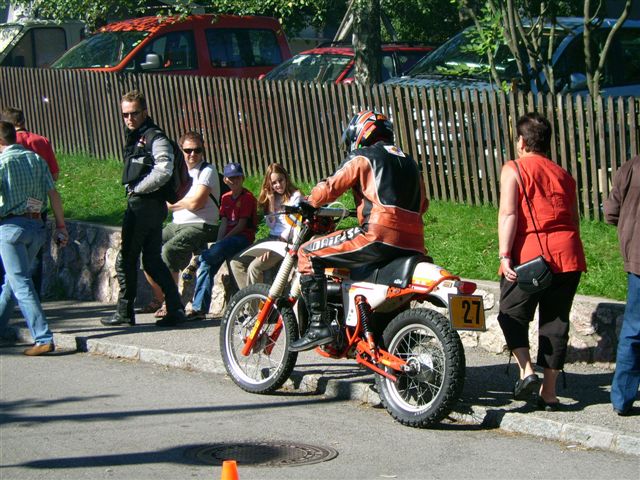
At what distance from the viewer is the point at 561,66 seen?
13.3 m

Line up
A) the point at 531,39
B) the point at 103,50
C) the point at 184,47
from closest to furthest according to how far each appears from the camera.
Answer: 1. the point at 531,39
2. the point at 103,50
3. the point at 184,47

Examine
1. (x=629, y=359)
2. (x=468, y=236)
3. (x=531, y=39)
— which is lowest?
(x=629, y=359)

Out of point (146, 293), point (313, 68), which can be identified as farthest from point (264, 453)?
→ point (313, 68)

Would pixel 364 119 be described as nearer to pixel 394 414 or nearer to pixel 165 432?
pixel 394 414

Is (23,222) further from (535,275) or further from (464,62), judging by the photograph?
(464,62)

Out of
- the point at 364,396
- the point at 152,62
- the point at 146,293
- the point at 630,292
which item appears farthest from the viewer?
the point at 152,62

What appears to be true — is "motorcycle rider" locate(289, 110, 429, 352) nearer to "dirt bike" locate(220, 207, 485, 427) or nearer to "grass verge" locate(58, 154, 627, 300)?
"dirt bike" locate(220, 207, 485, 427)

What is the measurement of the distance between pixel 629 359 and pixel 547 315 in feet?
1.92

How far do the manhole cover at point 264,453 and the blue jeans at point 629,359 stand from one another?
1.85m

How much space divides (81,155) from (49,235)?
385 cm

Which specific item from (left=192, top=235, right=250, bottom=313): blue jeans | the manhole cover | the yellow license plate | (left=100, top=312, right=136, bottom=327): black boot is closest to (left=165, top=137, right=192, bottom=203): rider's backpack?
(left=192, top=235, right=250, bottom=313): blue jeans

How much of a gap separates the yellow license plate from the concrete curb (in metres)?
0.64

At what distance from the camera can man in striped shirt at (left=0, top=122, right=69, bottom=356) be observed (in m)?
9.46

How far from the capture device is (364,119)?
7.70 m
